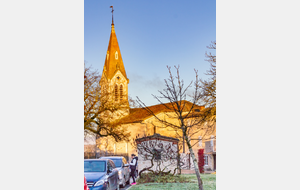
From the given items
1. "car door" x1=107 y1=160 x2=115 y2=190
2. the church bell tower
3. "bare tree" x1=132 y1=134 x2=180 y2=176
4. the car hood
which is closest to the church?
the church bell tower

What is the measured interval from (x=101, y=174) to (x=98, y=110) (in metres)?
1.03

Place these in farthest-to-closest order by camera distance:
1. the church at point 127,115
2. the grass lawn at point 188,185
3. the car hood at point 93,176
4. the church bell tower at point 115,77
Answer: the church bell tower at point 115,77 < the church at point 127,115 < the grass lawn at point 188,185 < the car hood at point 93,176

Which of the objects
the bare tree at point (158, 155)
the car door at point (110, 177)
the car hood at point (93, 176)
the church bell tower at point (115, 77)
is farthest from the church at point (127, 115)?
the car hood at point (93, 176)

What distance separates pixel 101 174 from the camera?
4.13m

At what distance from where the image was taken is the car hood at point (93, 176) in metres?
4.05

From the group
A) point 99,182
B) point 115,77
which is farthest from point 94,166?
point 115,77

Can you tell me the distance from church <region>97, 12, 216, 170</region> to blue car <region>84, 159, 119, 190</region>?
0.24 metres

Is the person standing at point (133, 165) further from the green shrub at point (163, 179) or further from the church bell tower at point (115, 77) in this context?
the church bell tower at point (115, 77)

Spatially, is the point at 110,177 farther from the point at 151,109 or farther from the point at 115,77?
the point at 115,77

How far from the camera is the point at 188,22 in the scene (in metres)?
4.60

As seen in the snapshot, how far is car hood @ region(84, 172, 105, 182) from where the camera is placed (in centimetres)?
405

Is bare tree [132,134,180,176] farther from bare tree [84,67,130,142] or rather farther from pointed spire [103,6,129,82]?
pointed spire [103,6,129,82]
